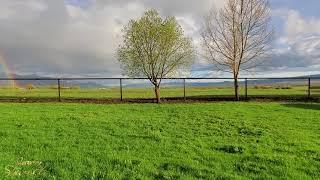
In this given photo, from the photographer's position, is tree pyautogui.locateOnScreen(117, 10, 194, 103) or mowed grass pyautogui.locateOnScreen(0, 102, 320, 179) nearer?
mowed grass pyautogui.locateOnScreen(0, 102, 320, 179)

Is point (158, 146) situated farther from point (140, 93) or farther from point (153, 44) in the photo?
point (140, 93)

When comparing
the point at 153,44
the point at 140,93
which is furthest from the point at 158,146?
the point at 140,93

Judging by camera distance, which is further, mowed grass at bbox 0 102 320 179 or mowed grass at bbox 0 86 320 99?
mowed grass at bbox 0 86 320 99

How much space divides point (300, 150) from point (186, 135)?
10.3 feet

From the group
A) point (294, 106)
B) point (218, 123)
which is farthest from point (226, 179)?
point (294, 106)

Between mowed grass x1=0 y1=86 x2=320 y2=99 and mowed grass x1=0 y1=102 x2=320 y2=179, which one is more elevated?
mowed grass x1=0 y1=86 x2=320 y2=99

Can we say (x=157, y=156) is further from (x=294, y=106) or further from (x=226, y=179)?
A: (x=294, y=106)

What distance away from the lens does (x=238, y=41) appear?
31.0 m

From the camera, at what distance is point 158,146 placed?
11.1 meters

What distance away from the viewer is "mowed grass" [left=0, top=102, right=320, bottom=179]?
29.2ft

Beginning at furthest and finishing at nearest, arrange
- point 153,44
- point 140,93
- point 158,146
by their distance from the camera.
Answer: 1. point 140,93
2. point 153,44
3. point 158,146

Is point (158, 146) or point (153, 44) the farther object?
point (153, 44)

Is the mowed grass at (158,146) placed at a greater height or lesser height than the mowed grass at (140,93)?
lesser

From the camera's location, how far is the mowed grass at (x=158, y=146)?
8.91m
